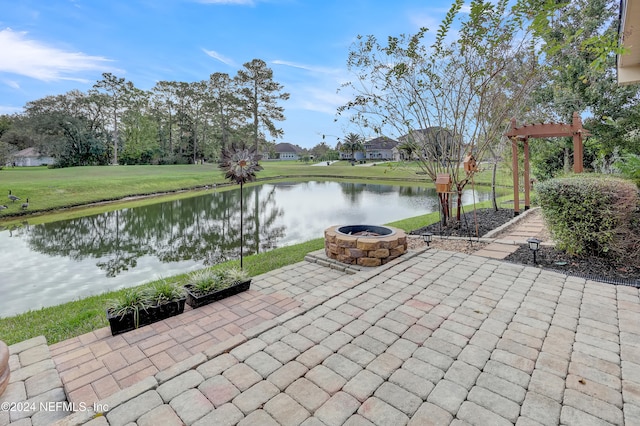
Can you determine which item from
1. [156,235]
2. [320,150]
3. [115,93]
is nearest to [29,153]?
[115,93]

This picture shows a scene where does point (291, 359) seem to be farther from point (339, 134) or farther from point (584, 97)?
point (584, 97)

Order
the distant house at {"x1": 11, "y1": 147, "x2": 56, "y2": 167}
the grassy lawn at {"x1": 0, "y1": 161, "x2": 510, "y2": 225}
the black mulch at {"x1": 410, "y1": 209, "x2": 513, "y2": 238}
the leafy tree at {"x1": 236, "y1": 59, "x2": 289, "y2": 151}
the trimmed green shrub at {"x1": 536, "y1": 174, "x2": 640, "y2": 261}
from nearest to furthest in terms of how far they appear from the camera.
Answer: the trimmed green shrub at {"x1": 536, "y1": 174, "x2": 640, "y2": 261} → the black mulch at {"x1": 410, "y1": 209, "x2": 513, "y2": 238} → the grassy lawn at {"x1": 0, "y1": 161, "x2": 510, "y2": 225} → the leafy tree at {"x1": 236, "y1": 59, "x2": 289, "y2": 151} → the distant house at {"x1": 11, "y1": 147, "x2": 56, "y2": 167}

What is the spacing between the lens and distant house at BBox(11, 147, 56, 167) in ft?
110

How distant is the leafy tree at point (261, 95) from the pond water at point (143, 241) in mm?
15958

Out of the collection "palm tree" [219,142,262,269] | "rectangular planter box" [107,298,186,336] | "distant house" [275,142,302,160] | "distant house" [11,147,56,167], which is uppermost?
"distant house" [275,142,302,160]

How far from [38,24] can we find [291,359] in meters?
10.4

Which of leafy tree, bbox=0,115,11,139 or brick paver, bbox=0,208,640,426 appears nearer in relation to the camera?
brick paver, bbox=0,208,640,426

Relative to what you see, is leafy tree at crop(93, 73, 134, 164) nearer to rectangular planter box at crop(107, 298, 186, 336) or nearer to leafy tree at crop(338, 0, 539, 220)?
leafy tree at crop(338, 0, 539, 220)

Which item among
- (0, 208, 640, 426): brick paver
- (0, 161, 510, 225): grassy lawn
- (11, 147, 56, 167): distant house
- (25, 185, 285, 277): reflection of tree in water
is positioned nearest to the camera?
(0, 208, 640, 426): brick paver

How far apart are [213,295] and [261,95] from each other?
88.5 ft

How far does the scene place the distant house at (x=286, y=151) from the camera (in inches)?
2522

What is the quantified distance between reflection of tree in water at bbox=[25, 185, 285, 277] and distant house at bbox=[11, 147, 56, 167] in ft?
109

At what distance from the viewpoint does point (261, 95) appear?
89.6 feet

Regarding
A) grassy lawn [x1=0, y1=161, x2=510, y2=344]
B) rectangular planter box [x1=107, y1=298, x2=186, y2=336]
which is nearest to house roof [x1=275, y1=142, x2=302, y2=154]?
grassy lawn [x1=0, y1=161, x2=510, y2=344]
